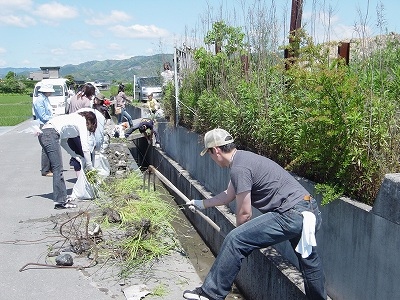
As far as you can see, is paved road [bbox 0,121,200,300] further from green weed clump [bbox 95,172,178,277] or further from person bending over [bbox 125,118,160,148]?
person bending over [bbox 125,118,160,148]

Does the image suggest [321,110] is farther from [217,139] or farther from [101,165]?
[101,165]

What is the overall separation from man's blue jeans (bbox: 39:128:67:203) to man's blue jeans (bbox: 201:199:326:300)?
4.25m

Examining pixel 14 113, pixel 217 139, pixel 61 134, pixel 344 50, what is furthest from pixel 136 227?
pixel 14 113

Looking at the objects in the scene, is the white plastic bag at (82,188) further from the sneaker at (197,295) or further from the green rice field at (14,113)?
the green rice field at (14,113)

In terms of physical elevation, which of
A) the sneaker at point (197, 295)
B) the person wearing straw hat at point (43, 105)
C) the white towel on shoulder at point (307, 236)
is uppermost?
the person wearing straw hat at point (43, 105)

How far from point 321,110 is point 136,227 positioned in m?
2.86

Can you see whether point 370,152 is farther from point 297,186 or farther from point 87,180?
point 87,180

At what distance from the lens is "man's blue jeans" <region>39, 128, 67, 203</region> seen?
7.86 m

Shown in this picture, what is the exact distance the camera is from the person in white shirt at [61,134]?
7.84 meters

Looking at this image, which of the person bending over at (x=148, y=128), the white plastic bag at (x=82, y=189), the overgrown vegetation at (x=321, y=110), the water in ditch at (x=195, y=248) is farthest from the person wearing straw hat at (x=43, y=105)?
the person bending over at (x=148, y=128)

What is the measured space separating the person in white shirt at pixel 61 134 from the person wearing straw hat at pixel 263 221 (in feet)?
12.9

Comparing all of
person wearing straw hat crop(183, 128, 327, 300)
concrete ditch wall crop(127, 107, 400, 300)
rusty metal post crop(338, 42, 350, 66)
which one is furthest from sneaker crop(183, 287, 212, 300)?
rusty metal post crop(338, 42, 350, 66)

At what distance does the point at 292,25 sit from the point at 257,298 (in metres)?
3.70

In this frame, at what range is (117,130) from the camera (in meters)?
16.0
